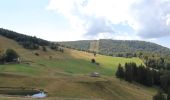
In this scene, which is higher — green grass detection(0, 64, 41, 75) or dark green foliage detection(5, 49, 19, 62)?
dark green foliage detection(5, 49, 19, 62)

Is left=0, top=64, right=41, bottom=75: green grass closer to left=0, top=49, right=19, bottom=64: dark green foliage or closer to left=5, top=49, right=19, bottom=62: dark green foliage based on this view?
left=0, top=49, right=19, bottom=64: dark green foliage

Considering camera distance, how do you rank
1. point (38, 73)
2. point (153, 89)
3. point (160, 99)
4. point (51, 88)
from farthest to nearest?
1. point (153, 89)
2. point (38, 73)
3. point (51, 88)
4. point (160, 99)

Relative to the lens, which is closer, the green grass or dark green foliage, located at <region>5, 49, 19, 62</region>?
the green grass

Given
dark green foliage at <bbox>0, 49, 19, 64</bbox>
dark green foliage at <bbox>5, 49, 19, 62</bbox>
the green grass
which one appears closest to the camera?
the green grass

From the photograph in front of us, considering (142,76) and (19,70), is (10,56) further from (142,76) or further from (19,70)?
(142,76)

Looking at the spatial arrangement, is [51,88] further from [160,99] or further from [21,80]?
[160,99]

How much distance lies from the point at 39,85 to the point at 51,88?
6.94 metres

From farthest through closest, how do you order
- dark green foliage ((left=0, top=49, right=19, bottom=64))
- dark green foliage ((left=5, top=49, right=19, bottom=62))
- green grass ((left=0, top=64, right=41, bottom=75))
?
dark green foliage ((left=5, top=49, right=19, bottom=62)) < dark green foliage ((left=0, top=49, right=19, bottom=64)) < green grass ((left=0, top=64, right=41, bottom=75))

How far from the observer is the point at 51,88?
398 feet

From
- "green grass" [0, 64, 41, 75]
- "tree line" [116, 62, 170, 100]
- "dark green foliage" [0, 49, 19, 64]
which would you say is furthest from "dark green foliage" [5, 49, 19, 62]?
"tree line" [116, 62, 170, 100]

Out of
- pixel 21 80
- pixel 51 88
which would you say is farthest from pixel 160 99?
pixel 21 80

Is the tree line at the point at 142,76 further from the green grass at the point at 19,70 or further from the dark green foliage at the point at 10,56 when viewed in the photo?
the dark green foliage at the point at 10,56

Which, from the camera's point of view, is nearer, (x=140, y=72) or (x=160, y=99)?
(x=160, y=99)

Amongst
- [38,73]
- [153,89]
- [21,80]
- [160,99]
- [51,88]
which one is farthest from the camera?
[153,89]
